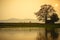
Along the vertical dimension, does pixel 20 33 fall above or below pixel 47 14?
below

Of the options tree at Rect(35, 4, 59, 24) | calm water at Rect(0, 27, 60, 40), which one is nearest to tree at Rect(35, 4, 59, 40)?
tree at Rect(35, 4, 59, 24)

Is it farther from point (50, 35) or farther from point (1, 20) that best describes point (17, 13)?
point (50, 35)

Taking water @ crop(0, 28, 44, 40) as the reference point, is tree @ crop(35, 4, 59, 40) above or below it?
above

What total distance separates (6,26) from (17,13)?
0.55ft

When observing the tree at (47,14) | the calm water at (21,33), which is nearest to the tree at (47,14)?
the tree at (47,14)

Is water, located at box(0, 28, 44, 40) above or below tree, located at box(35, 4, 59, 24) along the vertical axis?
below

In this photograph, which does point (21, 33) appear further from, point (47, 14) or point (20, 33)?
point (47, 14)

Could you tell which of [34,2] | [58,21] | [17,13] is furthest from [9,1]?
[58,21]

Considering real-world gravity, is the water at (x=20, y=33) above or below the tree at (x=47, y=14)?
below

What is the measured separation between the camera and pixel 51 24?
1.26m

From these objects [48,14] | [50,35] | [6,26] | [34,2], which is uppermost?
[34,2]

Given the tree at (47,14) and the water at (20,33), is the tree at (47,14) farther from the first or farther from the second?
the water at (20,33)

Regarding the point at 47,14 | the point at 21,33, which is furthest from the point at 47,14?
the point at 21,33

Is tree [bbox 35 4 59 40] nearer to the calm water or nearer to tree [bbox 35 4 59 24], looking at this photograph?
tree [bbox 35 4 59 24]
